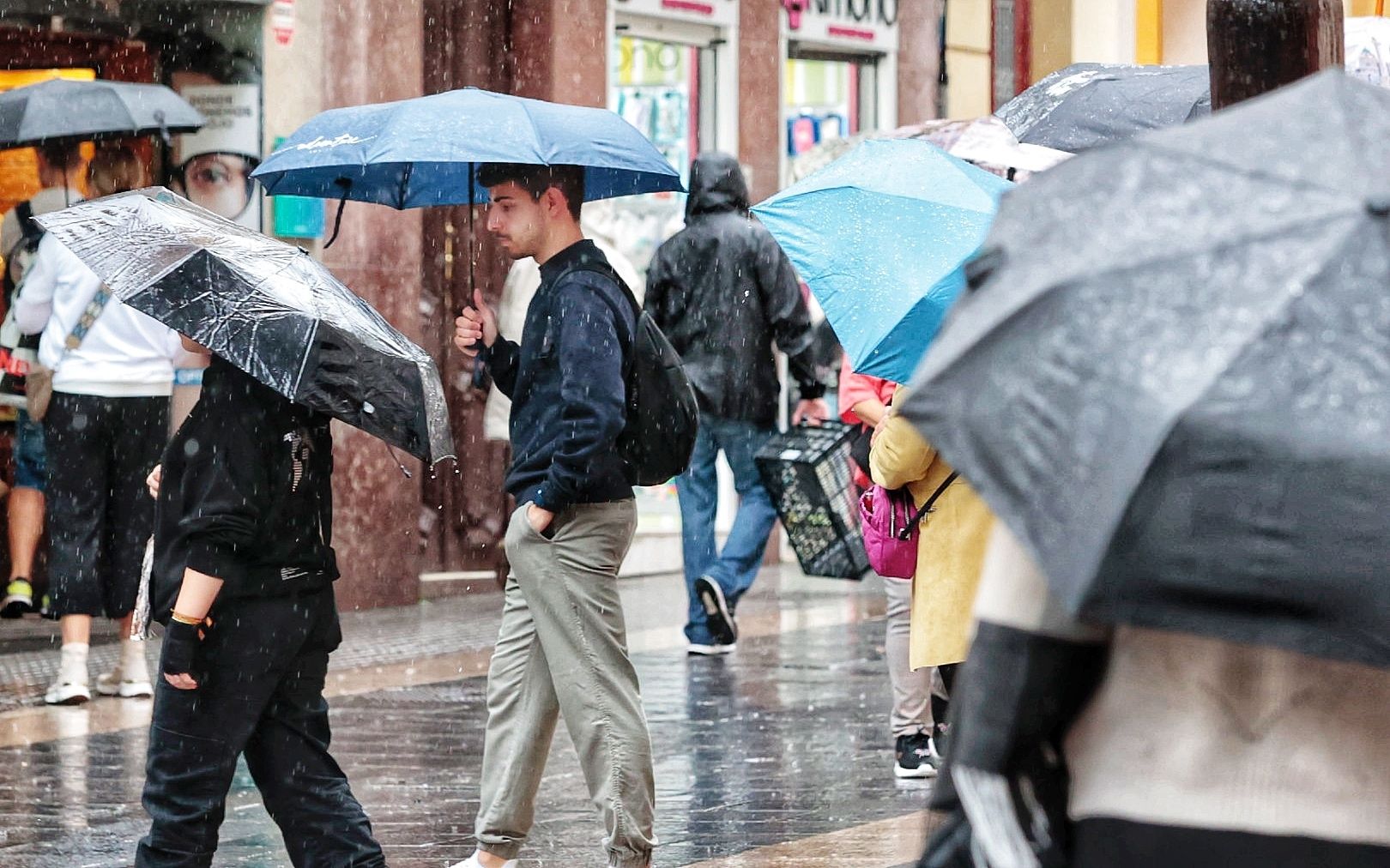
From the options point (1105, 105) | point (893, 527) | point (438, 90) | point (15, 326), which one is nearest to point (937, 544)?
point (893, 527)

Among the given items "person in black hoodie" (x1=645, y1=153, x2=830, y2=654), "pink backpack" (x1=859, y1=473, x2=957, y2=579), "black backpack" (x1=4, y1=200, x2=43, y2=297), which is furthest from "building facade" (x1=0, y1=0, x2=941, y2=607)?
"pink backpack" (x1=859, y1=473, x2=957, y2=579)

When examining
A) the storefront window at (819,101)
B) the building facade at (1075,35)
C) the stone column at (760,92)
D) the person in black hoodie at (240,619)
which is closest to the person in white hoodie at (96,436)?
the person in black hoodie at (240,619)

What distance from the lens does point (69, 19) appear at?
456 inches

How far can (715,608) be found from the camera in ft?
33.3

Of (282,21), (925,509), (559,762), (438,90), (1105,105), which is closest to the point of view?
(1105,105)

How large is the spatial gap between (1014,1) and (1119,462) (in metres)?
17.3

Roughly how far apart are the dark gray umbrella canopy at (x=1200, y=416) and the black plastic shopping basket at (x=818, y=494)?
26.7 ft

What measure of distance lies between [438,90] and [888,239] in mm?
7754

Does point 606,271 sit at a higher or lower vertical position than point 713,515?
higher

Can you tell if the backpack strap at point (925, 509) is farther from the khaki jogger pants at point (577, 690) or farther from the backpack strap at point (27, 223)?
the backpack strap at point (27, 223)

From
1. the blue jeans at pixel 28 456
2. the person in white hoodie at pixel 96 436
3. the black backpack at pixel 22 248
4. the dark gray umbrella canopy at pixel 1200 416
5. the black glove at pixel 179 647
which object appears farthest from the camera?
the blue jeans at pixel 28 456

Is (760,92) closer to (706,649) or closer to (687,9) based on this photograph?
(687,9)

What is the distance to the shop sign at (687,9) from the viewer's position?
1390 centimetres

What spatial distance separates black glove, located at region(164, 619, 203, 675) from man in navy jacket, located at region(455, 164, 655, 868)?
1.02 meters
